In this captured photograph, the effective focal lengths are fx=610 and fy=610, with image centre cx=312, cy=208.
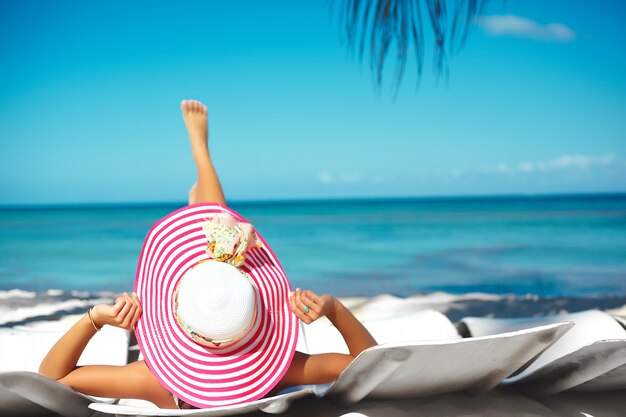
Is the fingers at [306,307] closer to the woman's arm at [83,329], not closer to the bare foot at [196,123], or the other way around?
the woman's arm at [83,329]

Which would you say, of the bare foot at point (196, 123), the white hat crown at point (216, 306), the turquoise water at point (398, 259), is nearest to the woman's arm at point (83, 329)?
the white hat crown at point (216, 306)

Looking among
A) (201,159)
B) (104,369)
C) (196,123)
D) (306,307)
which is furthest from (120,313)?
(196,123)

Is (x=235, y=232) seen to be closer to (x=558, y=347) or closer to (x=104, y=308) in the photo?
(x=104, y=308)

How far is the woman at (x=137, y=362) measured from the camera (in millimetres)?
1298

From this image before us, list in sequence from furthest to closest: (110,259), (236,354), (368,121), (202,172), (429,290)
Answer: (368,121) < (110,259) < (429,290) < (202,172) < (236,354)

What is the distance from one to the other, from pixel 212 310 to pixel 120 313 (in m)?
0.24

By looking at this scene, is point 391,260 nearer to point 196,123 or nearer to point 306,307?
point 196,123

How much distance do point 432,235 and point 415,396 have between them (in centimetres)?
1163

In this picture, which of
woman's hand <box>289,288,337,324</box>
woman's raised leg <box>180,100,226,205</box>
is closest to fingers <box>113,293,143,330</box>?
woman's hand <box>289,288,337,324</box>

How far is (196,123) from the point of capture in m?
2.51

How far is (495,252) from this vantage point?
950 centimetres

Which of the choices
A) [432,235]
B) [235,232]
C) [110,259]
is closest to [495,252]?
[432,235]

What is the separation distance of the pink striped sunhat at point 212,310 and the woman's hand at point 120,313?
0.07 ft

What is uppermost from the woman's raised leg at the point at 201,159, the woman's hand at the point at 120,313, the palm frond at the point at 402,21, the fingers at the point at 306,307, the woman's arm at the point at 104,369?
the palm frond at the point at 402,21
